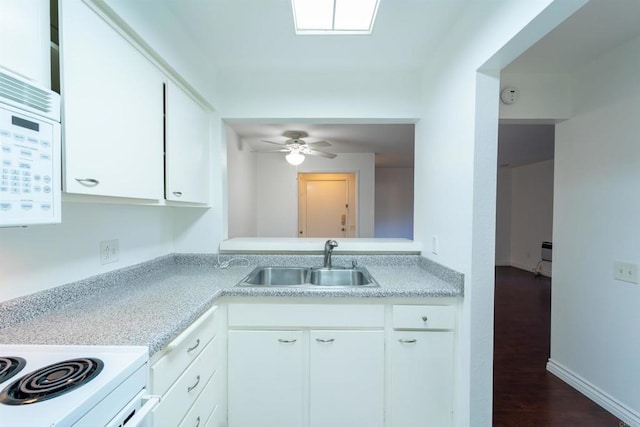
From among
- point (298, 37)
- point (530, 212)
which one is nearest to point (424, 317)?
point (298, 37)

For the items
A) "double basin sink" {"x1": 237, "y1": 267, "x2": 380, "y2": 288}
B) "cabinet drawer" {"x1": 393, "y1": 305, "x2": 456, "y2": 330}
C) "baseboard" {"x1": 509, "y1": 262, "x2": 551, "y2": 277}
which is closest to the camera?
"cabinet drawer" {"x1": 393, "y1": 305, "x2": 456, "y2": 330}

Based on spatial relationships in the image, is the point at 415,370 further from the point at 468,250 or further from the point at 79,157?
the point at 79,157

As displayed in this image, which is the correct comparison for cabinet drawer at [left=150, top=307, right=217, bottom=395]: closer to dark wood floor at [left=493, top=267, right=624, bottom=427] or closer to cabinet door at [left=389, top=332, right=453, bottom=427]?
cabinet door at [left=389, top=332, right=453, bottom=427]

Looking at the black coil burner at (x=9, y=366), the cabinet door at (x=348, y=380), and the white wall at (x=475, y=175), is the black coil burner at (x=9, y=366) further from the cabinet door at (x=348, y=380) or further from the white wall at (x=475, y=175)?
the white wall at (x=475, y=175)

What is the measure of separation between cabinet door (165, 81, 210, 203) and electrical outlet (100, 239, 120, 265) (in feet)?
1.32

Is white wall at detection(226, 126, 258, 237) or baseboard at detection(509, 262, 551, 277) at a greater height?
white wall at detection(226, 126, 258, 237)

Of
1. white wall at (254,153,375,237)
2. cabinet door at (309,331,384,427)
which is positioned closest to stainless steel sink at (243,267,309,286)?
cabinet door at (309,331,384,427)

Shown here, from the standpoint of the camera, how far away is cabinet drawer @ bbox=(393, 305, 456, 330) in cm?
141

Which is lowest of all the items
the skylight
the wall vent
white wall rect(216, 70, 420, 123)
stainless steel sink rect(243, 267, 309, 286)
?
stainless steel sink rect(243, 267, 309, 286)

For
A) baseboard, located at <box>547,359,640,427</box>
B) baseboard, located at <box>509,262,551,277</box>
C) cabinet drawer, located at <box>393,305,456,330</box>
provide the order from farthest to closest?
baseboard, located at <box>509,262,551,277</box> → baseboard, located at <box>547,359,640,427</box> → cabinet drawer, located at <box>393,305,456,330</box>

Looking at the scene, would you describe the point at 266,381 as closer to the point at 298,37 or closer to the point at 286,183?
the point at 298,37

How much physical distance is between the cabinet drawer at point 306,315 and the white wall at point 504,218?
611 cm

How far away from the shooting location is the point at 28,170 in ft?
2.25

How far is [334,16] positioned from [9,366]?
73.4 inches
